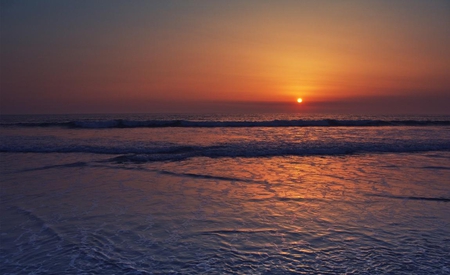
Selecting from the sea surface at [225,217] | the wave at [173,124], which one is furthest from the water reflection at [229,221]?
the wave at [173,124]

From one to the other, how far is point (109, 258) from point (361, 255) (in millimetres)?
3031

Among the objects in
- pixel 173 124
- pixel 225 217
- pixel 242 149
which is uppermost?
pixel 173 124

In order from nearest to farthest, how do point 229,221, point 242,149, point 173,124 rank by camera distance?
point 229,221, point 242,149, point 173,124

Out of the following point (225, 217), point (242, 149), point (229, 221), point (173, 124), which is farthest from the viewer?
point (173, 124)

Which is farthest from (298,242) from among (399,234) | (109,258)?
(109,258)

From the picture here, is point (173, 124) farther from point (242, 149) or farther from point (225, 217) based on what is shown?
point (225, 217)

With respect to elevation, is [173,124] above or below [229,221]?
above

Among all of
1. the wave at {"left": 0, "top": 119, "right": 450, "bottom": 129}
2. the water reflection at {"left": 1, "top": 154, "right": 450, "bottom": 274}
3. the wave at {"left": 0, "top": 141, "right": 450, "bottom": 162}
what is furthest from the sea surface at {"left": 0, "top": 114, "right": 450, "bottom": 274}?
the wave at {"left": 0, "top": 119, "right": 450, "bottom": 129}

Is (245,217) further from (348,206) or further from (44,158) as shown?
(44,158)

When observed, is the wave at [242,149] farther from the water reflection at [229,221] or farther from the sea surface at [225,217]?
the water reflection at [229,221]

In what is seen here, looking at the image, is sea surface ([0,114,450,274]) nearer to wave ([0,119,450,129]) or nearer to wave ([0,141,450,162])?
wave ([0,141,450,162])

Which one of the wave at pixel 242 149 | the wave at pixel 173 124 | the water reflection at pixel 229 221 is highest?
the wave at pixel 173 124

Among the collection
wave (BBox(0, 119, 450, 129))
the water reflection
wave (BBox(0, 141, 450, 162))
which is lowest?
the water reflection

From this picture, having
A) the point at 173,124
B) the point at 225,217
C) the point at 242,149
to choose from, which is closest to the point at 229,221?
the point at 225,217
